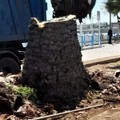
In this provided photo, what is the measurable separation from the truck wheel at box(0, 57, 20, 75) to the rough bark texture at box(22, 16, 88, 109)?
12.2 feet

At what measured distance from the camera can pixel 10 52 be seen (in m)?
13.5

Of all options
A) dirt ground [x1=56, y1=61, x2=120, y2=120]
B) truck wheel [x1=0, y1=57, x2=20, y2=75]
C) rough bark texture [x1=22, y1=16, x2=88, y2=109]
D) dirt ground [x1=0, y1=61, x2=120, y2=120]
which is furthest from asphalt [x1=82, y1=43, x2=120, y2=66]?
rough bark texture [x1=22, y1=16, x2=88, y2=109]

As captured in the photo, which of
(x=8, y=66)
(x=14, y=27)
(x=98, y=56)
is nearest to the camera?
(x=8, y=66)

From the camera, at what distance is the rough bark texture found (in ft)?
30.3

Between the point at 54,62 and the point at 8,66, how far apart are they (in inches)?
173

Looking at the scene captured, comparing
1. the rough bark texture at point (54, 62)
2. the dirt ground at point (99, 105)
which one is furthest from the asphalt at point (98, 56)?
the rough bark texture at point (54, 62)

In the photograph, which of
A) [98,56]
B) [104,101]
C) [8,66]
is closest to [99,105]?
[104,101]

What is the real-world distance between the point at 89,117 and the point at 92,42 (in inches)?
1274

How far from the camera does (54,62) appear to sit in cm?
923

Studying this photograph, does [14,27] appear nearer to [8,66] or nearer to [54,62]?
[8,66]

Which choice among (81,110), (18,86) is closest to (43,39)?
(18,86)

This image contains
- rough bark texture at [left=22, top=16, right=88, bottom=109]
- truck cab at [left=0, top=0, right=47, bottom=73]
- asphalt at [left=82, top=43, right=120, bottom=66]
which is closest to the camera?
rough bark texture at [left=22, top=16, right=88, bottom=109]

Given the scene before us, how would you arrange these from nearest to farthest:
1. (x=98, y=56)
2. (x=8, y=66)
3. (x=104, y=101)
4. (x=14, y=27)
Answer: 1. (x=104, y=101)
2. (x=8, y=66)
3. (x=14, y=27)
4. (x=98, y=56)

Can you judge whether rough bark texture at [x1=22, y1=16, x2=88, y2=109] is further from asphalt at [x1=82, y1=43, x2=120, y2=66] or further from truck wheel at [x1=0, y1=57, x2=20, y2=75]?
asphalt at [x1=82, y1=43, x2=120, y2=66]
